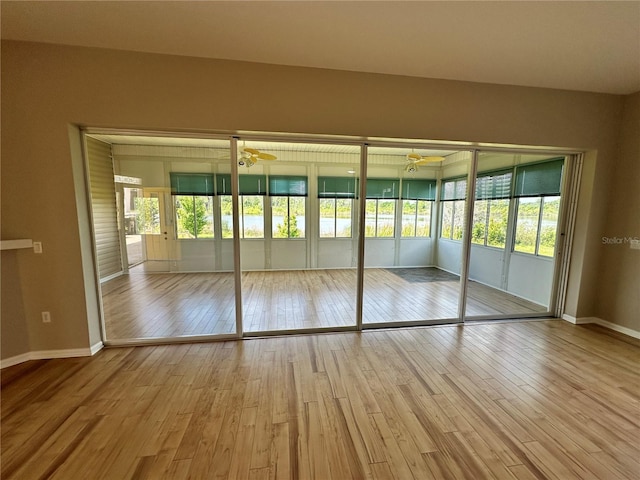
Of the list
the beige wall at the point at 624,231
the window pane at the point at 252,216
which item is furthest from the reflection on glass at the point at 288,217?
the beige wall at the point at 624,231

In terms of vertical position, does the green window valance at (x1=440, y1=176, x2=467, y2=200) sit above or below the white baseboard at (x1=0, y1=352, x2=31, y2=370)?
above

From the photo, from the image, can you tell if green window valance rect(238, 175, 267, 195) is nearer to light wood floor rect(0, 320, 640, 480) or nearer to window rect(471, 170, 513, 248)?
light wood floor rect(0, 320, 640, 480)

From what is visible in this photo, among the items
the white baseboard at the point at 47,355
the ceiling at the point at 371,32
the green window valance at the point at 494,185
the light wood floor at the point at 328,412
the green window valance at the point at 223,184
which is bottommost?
the light wood floor at the point at 328,412

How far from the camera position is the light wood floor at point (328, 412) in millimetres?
1587

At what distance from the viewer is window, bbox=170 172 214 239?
3.11 meters

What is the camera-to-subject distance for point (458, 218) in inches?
248

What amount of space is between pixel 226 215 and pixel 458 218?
554 cm

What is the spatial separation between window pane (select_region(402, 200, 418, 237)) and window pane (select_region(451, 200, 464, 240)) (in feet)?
3.25

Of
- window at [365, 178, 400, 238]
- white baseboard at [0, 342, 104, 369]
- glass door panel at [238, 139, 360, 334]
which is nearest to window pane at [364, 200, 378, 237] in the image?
window at [365, 178, 400, 238]

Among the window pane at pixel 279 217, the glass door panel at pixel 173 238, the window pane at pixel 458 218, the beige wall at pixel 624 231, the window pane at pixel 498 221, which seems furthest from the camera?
the window pane at pixel 279 217

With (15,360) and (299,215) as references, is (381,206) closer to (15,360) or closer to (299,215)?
(299,215)

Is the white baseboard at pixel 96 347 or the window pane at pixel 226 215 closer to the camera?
the white baseboard at pixel 96 347

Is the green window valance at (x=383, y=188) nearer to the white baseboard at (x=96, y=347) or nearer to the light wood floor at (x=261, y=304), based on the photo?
the light wood floor at (x=261, y=304)

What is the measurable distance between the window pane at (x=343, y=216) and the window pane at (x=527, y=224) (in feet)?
11.5
